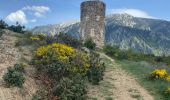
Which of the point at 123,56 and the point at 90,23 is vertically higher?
the point at 90,23

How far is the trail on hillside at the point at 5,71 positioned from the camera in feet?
55.0

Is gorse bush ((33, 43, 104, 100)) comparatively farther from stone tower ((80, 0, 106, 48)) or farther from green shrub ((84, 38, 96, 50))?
stone tower ((80, 0, 106, 48))

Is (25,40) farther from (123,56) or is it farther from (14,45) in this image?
(123,56)

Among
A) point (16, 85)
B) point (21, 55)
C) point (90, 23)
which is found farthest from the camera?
point (90, 23)

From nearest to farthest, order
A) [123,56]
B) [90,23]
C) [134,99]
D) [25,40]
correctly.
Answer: [134,99] < [25,40] < [123,56] < [90,23]

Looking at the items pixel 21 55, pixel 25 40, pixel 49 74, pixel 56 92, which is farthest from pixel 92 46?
pixel 56 92

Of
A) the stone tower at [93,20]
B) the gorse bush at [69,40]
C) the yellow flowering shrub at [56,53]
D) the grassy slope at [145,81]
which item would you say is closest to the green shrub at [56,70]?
the yellow flowering shrub at [56,53]

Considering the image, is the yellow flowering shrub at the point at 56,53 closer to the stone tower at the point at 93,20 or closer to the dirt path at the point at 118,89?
the dirt path at the point at 118,89

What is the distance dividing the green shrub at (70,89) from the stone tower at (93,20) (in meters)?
21.1

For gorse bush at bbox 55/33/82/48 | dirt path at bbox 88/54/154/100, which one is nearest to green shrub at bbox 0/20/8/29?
gorse bush at bbox 55/33/82/48

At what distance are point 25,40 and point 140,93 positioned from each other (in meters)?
11.4

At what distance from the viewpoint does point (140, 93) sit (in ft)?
65.6

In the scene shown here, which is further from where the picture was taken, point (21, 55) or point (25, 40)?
point (25, 40)

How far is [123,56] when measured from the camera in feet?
115
